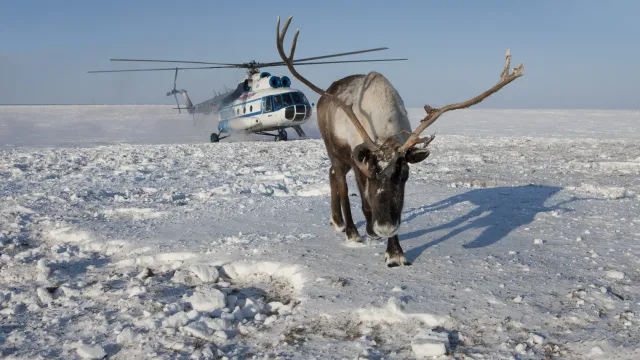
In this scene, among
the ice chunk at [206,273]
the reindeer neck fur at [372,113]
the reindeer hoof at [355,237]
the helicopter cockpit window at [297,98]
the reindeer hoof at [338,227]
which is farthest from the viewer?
the helicopter cockpit window at [297,98]

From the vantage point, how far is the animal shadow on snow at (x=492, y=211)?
18.5 feet

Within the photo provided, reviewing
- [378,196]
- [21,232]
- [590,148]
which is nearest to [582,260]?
[378,196]

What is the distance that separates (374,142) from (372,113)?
585 mm

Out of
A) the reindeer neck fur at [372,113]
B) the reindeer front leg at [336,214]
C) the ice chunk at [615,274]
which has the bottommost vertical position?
the ice chunk at [615,274]

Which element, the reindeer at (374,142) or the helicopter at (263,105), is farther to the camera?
the helicopter at (263,105)

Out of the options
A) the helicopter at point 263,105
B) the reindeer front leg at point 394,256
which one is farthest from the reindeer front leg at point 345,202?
the helicopter at point 263,105

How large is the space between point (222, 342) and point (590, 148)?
15656 mm

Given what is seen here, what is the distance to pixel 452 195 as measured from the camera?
7996 mm

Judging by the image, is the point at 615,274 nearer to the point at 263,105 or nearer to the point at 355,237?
the point at 355,237

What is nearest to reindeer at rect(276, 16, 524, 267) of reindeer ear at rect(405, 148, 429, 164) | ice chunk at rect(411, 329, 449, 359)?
reindeer ear at rect(405, 148, 429, 164)

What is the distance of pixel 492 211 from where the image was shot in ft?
22.5

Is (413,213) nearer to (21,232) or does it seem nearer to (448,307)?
(448,307)

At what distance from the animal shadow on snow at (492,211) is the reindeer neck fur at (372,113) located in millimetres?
1212

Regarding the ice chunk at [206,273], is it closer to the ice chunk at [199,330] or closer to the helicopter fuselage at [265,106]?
the ice chunk at [199,330]
